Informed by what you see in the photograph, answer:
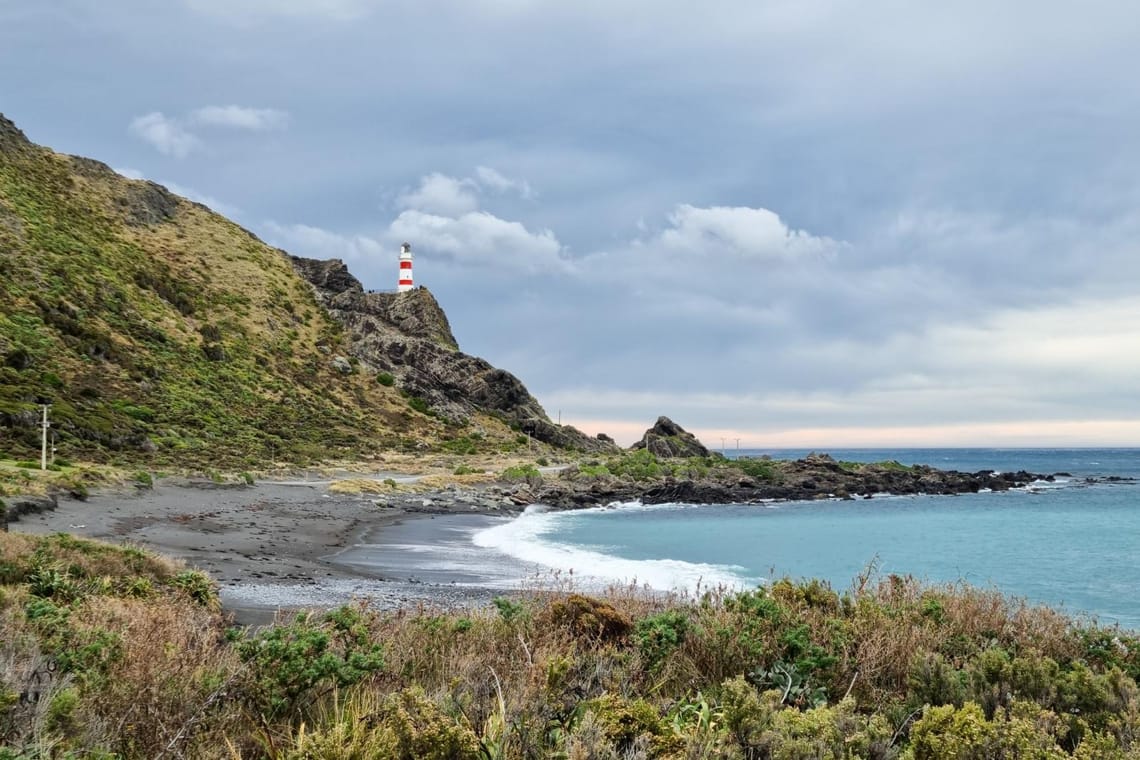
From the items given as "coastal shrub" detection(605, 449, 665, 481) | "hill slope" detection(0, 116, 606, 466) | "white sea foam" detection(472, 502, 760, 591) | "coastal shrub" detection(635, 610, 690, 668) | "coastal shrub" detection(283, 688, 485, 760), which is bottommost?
"white sea foam" detection(472, 502, 760, 591)

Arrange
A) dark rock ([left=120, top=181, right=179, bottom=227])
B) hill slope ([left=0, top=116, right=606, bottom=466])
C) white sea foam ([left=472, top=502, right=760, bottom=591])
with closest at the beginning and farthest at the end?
white sea foam ([left=472, top=502, right=760, bottom=591])
hill slope ([left=0, top=116, right=606, bottom=466])
dark rock ([left=120, top=181, right=179, bottom=227])

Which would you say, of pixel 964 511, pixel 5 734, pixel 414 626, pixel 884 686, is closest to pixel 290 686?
pixel 5 734

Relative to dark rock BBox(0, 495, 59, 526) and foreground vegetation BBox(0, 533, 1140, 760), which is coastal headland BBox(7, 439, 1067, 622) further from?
foreground vegetation BBox(0, 533, 1140, 760)

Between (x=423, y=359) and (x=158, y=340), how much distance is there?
30.3m

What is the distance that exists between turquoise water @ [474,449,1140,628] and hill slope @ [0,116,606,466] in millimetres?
21815

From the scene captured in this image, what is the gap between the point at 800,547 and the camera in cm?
3088

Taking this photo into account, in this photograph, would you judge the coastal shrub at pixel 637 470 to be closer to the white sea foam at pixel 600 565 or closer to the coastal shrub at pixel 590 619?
the white sea foam at pixel 600 565

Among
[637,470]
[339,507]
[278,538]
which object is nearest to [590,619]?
[278,538]

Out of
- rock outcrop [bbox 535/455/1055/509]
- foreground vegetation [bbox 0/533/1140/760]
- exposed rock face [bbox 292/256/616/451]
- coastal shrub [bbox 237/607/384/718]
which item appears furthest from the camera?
exposed rock face [bbox 292/256/616/451]

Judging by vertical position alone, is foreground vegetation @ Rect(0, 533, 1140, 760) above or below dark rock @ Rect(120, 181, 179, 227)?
below

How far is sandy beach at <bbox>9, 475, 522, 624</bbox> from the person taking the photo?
45.4 ft

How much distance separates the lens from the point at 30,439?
33125 mm

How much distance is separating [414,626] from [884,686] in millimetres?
3709

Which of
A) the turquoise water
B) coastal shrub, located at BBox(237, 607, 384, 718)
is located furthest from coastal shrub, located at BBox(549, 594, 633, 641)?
the turquoise water
